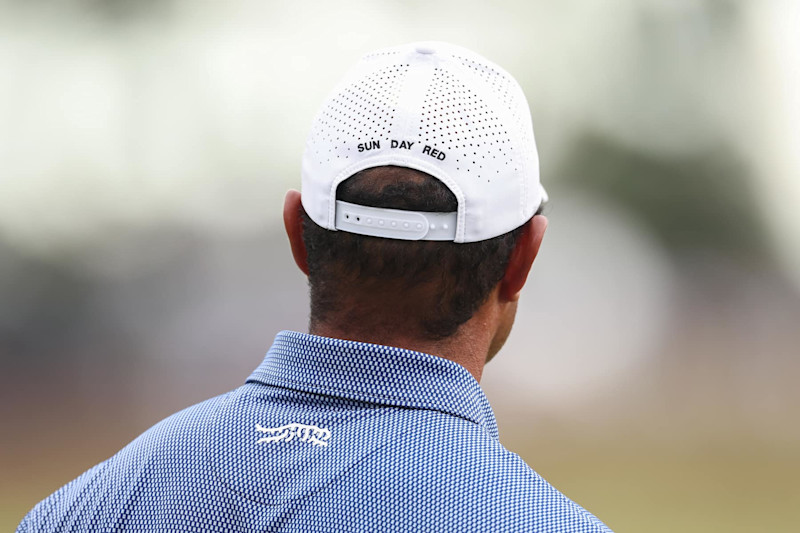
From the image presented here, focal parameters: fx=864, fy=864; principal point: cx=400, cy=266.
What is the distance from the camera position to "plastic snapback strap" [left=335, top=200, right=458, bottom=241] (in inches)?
25.5

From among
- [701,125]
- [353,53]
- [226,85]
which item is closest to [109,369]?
[226,85]

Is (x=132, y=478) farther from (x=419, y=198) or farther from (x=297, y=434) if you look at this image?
(x=419, y=198)

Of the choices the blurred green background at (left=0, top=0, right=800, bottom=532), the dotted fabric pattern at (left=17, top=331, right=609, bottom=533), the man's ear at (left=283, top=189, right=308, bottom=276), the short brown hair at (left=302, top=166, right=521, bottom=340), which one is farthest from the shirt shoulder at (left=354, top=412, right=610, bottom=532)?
the blurred green background at (left=0, top=0, right=800, bottom=532)

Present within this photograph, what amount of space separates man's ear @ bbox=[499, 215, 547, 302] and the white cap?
0.01 meters

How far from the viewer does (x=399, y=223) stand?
65cm

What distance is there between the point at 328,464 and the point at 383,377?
2.9 inches

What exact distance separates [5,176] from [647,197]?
2.85 metres

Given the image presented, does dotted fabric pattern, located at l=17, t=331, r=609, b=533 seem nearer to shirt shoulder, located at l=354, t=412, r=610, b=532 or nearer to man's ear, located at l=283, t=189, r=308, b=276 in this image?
shirt shoulder, located at l=354, t=412, r=610, b=532

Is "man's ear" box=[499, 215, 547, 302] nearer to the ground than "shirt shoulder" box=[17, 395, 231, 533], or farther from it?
farther from it

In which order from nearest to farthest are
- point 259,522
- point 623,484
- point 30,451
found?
point 259,522 → point 30,451 → point 623,484

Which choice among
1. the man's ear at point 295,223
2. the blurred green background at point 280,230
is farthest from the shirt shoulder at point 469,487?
the blurred green background at point 280,230

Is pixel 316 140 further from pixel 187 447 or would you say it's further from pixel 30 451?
pixel 30 451

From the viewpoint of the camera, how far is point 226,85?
375cm

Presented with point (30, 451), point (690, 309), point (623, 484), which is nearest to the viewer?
point (30, 451)
